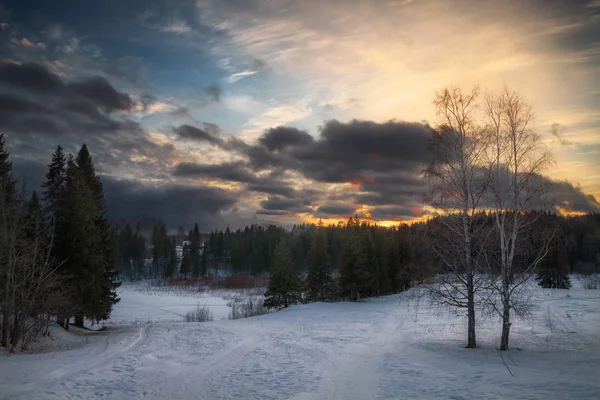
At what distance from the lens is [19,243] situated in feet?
70.8

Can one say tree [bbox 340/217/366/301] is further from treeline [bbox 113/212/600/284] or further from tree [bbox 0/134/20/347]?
tree [bbox 0/134/20/347]

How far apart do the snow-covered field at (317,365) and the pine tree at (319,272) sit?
26.6 m

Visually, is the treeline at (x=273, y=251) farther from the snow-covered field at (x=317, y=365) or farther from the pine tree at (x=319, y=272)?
the snow-covered field at (x=317, y=365)

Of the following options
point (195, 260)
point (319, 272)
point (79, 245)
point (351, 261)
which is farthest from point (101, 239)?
point (195, 260)

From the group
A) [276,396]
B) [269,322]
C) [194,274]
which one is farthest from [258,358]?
[194,274]

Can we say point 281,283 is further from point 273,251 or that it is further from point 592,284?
point 592,284

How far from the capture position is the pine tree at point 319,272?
53.2 metres

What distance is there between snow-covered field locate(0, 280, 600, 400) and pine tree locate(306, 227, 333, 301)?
87.4ft

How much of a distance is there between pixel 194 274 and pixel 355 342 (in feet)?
364

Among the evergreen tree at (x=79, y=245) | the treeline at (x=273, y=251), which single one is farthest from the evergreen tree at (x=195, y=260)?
the evergreen tree at (x=79, y=245)

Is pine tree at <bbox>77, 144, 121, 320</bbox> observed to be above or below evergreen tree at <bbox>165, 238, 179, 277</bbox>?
above

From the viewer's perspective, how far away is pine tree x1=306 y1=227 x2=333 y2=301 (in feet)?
175

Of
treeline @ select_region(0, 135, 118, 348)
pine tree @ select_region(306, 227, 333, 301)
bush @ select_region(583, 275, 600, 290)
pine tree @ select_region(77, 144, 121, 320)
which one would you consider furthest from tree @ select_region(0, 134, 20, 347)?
bush @ select_region(583, 275, 600, 290)

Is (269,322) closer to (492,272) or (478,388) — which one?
(492,272)
